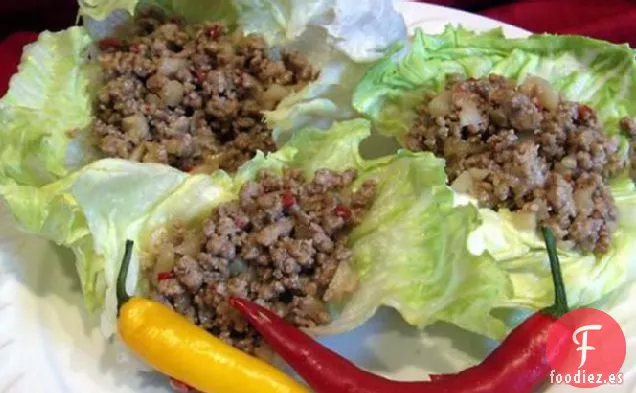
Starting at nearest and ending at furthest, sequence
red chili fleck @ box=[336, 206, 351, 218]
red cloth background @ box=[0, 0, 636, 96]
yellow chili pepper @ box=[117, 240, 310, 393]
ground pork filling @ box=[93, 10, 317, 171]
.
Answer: yellow chili pepper @ box=[117, 240, 310, 393] → red chili fleck @ box=[336, 206, 351, 218] → ground pork filling @ box=[93, 10, 317, 171] → red cloth background @ box=[0, 0, 636, 96]

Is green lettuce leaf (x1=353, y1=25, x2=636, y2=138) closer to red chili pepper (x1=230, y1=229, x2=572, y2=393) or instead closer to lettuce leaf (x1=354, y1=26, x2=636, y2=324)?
lettuce leaf (x1=354, y1=26, x2=636, y2=324)

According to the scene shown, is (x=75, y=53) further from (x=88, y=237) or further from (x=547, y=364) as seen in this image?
(x=547, y=364)

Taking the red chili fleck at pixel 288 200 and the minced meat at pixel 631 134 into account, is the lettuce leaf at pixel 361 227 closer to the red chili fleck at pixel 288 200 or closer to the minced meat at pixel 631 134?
the red chili fleck at pixel 288 200

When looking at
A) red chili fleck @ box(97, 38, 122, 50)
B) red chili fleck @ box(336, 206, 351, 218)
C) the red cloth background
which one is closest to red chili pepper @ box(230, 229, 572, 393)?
red chili fleck @ box(336, 206, 351, 218)

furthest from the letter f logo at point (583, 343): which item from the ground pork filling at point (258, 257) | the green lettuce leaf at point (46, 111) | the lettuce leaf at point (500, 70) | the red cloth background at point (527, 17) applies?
the red cloth background at point (527, 17)

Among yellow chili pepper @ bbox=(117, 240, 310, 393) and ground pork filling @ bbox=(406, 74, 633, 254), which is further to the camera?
ground pork filling @ bbox=(406, 74, 633, 254)

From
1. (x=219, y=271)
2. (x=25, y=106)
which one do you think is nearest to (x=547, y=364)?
(x=219, y=271)
